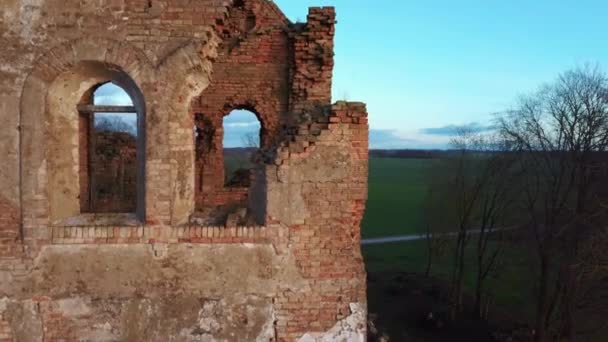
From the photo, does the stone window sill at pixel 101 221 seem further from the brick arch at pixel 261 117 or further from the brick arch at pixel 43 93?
the brick arch at pixel 261 117

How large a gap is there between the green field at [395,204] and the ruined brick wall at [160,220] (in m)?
20.7

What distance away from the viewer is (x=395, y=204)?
4075 cm

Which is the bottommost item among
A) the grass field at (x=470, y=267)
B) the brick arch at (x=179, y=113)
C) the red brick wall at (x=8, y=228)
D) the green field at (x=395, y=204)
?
the grass field at (x=470, y=267)

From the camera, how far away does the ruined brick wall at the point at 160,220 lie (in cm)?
533

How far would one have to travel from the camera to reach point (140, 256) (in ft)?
17.7

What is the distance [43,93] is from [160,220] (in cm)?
180

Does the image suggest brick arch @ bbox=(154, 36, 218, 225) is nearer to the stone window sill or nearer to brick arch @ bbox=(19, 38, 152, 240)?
brick arch @ bbox=(19, 38, 152, 240)

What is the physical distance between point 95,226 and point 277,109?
5.85 meters

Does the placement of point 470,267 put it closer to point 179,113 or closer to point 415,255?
point 415,255

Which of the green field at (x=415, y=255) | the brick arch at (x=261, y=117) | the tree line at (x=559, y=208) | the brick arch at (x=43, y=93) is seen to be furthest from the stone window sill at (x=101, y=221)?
the green field at (x=415, y=255)

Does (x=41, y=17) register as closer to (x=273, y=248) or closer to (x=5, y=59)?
(x=5, y=59)

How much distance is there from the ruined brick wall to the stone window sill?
0.15 ft

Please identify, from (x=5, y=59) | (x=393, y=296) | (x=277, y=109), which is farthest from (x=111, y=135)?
(x=393, y=296)

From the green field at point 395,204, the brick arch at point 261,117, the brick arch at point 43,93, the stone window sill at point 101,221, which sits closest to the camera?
the brick arch at point 43,93
